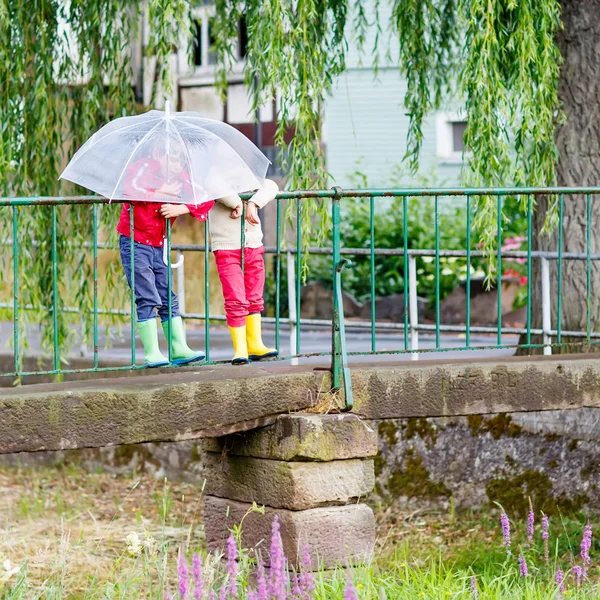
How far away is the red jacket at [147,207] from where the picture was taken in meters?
5.60

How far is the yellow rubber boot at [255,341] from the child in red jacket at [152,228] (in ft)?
1.31

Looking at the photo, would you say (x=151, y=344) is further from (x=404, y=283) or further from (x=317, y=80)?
(x=404, y=283)

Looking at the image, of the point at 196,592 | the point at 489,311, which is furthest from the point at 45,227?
the point at 489,311

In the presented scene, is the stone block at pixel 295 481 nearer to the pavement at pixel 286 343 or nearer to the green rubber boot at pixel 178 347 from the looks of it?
the green rubber boot at pixel 178 347

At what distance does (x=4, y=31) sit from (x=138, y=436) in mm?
3468

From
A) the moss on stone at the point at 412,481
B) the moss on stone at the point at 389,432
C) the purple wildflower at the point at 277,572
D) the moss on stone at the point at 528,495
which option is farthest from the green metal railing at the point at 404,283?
the purple wildflower at the point at 277,572

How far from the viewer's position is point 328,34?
28.0ft

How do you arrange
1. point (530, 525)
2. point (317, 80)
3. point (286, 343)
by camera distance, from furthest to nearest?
point (286, 343)
point (317, 80)
point (530, 525)

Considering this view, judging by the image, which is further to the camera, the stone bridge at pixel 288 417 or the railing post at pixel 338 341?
the railing post at pixel 338 341

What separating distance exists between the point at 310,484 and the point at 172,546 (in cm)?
219

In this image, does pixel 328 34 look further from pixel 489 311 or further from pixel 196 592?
pixel 489 311

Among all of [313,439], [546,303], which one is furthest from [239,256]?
[546,303]

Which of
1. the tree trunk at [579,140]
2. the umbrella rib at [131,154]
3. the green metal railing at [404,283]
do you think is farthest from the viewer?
the tree trunk at [579,140]

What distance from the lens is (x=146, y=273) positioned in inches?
227
